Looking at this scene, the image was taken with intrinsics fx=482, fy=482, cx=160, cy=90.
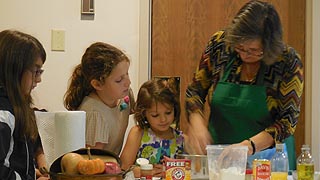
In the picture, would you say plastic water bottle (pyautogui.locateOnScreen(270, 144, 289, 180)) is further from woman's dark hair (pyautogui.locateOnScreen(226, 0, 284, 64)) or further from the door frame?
the door frame

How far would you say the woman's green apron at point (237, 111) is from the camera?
1905mm

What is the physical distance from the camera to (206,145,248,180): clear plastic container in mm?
1427

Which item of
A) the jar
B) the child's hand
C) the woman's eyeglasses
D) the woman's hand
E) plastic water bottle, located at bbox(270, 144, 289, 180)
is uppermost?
the woman's eyeglasses

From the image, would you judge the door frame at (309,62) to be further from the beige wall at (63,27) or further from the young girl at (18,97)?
the young girl at (18,97)

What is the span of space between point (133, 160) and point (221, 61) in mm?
562

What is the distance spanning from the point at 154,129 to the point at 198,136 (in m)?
0.36

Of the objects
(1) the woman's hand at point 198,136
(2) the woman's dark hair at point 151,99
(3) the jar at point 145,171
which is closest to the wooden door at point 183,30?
(2) the woman's dark hair at point 151,99

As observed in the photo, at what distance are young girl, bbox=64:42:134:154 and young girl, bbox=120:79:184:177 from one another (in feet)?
0.26

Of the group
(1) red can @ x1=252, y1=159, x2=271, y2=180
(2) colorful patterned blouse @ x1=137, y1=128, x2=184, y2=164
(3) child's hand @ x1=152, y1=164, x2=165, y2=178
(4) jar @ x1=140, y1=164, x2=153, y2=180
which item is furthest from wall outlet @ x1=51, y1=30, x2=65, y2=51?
(1) red can @ x1=252, y1=159, x2=271, y2=180

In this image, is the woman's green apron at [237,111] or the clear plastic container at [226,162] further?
the woman's green apron at [237,111]

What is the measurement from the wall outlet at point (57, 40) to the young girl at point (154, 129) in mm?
823

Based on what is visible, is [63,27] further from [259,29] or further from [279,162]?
[279,162]

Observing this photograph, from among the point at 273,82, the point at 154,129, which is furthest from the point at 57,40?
the point at 273,82

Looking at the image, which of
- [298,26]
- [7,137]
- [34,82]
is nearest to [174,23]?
[298,26]
